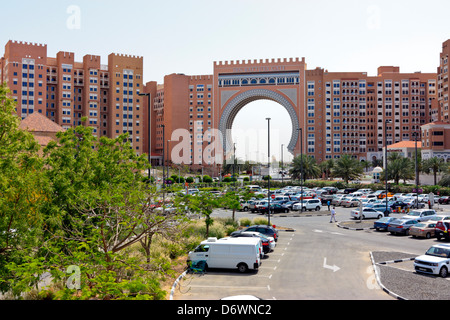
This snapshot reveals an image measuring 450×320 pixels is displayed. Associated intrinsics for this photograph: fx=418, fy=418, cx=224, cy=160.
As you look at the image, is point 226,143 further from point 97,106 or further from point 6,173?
point 6,173

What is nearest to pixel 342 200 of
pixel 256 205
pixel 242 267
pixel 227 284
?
pixel 256 205

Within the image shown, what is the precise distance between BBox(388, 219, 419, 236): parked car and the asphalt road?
639 mm

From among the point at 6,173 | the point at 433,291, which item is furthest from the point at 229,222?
the point at 6,173

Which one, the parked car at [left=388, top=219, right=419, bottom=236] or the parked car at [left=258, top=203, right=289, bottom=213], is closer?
the parked car at [left=388, top=219, right=419, bottom=236]

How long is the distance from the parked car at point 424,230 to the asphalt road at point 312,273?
744 millimetres

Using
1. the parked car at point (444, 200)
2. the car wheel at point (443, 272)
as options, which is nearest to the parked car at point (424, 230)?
the car wheel at point (443, 272)

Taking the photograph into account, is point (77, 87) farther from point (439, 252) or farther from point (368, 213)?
point (439, 252)

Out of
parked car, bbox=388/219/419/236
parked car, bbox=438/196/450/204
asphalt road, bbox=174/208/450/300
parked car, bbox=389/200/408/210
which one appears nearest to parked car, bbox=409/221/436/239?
asphalt road, bbox=174/208/450/300

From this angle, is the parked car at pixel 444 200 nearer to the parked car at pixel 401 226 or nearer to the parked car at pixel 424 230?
the parked car at pixel 401 226

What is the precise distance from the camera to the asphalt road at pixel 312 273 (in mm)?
16344

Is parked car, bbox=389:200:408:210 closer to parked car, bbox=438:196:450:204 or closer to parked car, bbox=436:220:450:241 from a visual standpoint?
parked car, bbox=438:196:450:204

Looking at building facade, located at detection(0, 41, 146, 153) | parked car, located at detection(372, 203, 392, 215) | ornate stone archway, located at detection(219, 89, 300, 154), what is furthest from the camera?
ornate stone archway, located at detection(219, 89, 300, 154)

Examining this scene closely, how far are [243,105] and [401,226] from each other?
329 ft

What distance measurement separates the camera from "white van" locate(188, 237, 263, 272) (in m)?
20.1
